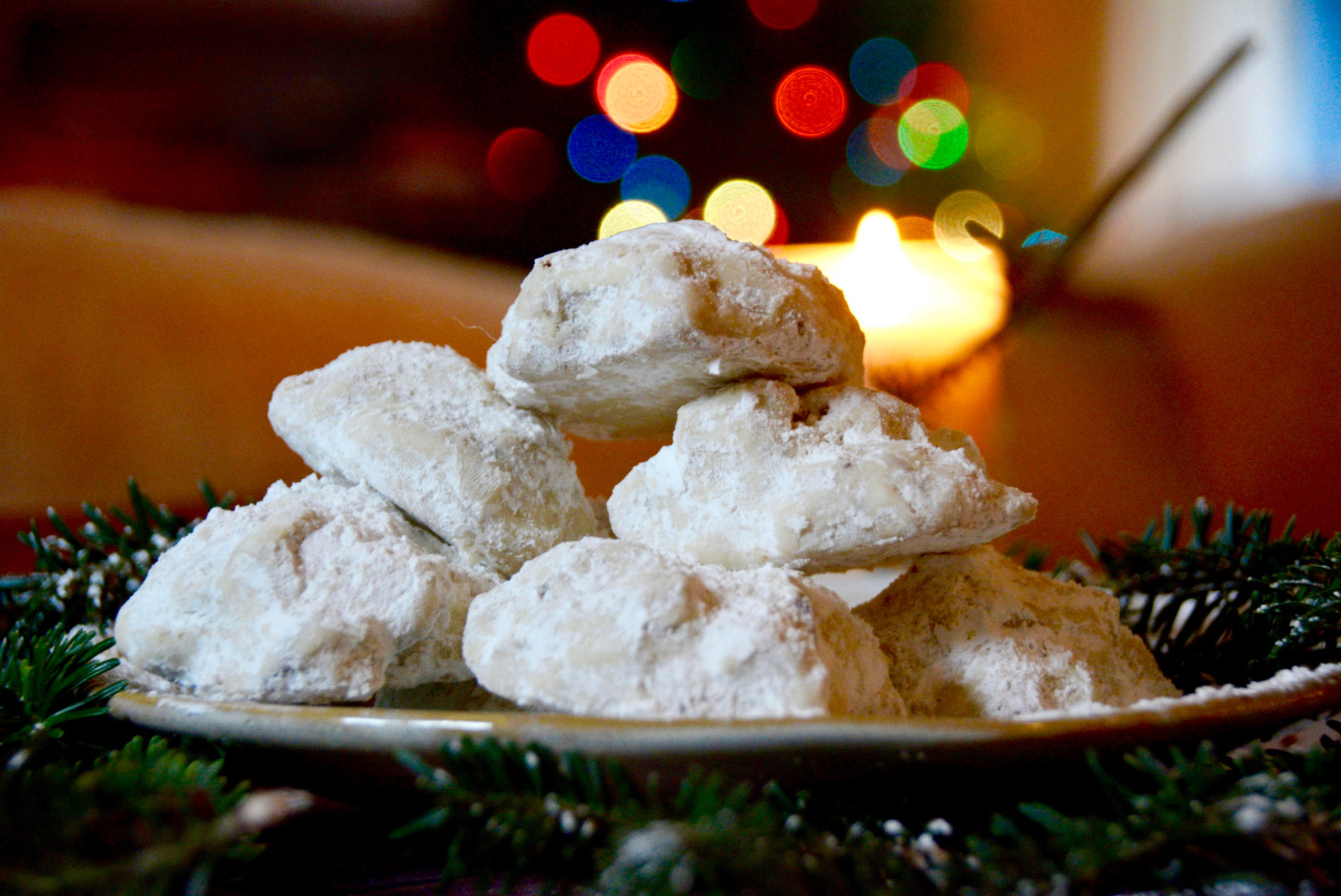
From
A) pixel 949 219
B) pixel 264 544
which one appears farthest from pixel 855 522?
pixel 949 219

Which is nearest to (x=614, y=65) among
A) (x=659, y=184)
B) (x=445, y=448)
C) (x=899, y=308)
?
(x=659, y=184)

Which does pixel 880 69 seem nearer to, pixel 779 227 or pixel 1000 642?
pixel 779 227

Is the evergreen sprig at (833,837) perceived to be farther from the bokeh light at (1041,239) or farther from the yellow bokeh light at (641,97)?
the yellow bokeh light at (641,97)

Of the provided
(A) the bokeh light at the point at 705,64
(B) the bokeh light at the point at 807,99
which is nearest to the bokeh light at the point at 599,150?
(A) the bokeh light at the point at 705,64

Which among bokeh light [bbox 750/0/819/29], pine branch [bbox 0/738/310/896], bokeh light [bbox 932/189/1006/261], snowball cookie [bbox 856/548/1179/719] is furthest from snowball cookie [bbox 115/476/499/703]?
bokeh light [bbox 750/0/819/29]

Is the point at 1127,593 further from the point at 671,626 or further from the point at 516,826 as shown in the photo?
the point at 516,826
